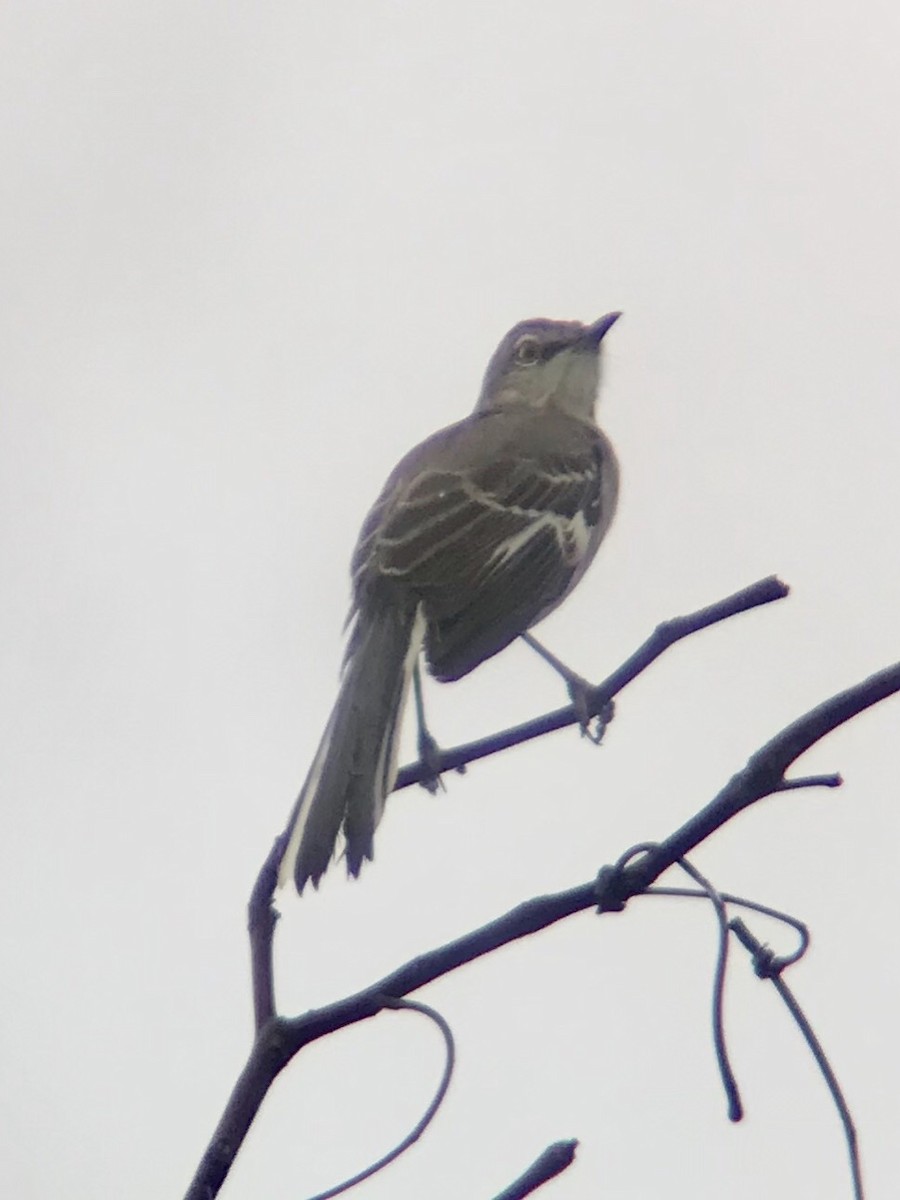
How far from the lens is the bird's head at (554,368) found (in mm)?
6531

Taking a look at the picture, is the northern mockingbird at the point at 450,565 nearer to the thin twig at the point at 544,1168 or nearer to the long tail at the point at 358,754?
the long tail at the point at 358,754

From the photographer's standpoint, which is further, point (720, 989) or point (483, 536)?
point (483, 536)

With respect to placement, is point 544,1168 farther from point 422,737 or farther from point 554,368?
point 554,368

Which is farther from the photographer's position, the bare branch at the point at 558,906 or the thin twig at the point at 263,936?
the thin twig at the point at 263,936

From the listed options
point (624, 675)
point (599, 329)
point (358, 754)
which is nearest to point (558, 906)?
point (624, 675)

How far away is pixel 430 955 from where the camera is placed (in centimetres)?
200

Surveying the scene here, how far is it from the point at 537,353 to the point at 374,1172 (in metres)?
5.07

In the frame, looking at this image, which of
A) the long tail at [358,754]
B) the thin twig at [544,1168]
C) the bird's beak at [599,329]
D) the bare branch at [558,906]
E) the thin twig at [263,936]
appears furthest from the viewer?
the bird's beak at [599,329]

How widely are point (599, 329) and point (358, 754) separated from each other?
3329 millimetres

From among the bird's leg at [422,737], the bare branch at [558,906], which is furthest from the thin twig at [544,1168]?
the bird's leg at [422,737]

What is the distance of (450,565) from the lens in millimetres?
4684

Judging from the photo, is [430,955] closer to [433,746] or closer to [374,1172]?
[374,1172]

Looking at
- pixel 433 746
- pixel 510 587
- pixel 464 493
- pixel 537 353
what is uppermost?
pixel 537 353

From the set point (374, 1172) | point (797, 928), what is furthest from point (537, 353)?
point (374, 1172)
